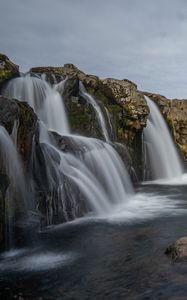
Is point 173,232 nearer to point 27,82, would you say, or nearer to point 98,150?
point 98,150

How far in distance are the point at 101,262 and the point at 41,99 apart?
49.6 feet

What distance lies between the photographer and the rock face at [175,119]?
112 ft

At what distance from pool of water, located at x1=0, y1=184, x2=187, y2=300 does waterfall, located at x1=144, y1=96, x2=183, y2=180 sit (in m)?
14.1

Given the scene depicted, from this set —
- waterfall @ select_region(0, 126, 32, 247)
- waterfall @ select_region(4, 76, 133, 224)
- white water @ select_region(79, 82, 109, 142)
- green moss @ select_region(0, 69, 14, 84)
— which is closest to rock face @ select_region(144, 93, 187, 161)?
white water @ select_region(79, 82, 109, 142)

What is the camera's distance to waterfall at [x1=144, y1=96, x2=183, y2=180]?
95.4ft

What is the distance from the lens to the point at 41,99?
75.8ft

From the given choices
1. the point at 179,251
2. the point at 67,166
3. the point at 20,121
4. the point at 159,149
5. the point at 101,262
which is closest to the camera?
the point at 179,251

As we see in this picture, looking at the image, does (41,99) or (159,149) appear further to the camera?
(159,149)

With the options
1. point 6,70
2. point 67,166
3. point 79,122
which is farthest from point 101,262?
point 6,70

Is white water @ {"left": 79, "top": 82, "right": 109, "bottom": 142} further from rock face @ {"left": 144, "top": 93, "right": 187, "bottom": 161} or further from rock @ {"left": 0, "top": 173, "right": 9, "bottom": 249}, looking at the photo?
rock @ {"left": 0, "top": 173, "right": 9, "bottom": 249}

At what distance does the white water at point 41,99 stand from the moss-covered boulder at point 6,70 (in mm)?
385

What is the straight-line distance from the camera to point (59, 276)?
28.5 feet

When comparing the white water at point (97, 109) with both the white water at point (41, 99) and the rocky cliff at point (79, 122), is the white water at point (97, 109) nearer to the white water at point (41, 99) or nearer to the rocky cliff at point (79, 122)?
the rocky cliff at point (79, 122)

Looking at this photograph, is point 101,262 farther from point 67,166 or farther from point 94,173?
point 94,173
